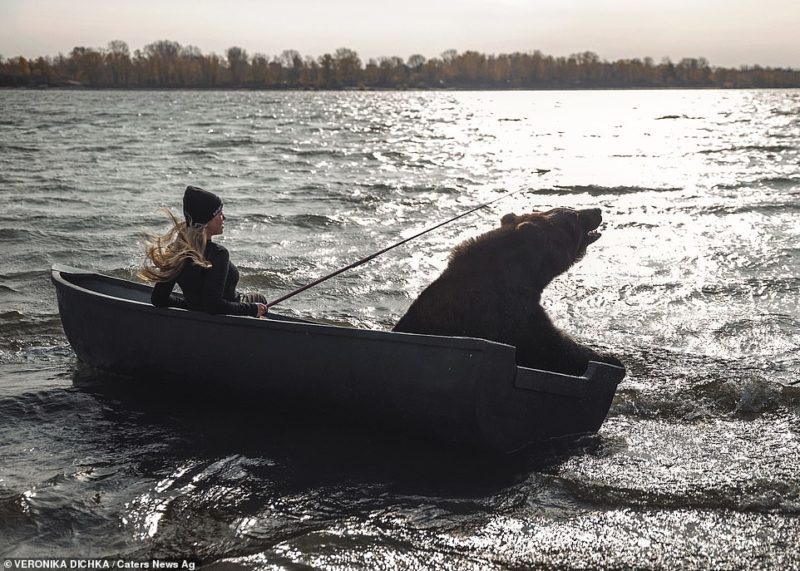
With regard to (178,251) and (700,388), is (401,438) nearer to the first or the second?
(178,251)

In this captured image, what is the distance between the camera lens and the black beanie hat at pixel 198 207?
6668 millimetres

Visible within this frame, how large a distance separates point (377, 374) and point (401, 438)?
62 centimetres

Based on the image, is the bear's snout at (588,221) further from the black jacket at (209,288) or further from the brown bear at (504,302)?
the black jacket at (209,288)

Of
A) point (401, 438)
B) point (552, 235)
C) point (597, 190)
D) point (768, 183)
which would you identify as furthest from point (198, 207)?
point (768, 183)

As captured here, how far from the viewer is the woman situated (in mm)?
6582

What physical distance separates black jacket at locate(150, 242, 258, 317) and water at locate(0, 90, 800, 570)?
2.79 feet

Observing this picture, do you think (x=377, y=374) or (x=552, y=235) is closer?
(x=377, y=374)

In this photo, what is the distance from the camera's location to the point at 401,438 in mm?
6500

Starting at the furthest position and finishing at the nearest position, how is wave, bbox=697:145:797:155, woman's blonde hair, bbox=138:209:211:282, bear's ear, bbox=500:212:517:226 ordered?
1. wave, bbox=697:145:797:155
2. bear's ear, bbox=500:212:517:226
3. woman's blonde hair, bbox=138:209:211:282

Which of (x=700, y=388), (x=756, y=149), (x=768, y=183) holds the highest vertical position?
(x=756, y=149)

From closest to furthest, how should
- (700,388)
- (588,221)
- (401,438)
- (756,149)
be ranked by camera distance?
1. (401,438)
2. (588,221)
3. (700,388)
4. (756,149)

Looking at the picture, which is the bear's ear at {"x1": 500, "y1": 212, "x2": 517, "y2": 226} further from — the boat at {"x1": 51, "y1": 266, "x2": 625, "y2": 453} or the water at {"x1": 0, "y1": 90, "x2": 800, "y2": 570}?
the water at {"x1": 0, "y1": 90, "x2": 800, "y2": 570}

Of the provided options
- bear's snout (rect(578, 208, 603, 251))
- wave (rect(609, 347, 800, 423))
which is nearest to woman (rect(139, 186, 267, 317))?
bear's snout (rect(578, 208, 603, 251))

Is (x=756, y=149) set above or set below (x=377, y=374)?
above
